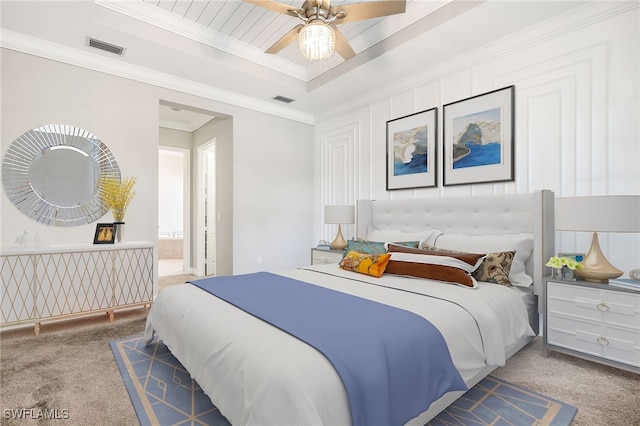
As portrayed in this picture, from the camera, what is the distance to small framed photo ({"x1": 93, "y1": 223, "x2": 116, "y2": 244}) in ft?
10.8

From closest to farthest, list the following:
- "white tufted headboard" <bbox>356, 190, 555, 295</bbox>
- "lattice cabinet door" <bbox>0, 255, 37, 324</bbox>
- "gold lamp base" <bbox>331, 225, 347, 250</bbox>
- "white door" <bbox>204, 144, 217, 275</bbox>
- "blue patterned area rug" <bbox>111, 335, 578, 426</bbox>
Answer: "blue patterned area rug" <bbox>111, 335, 578, 426</bbox> < "white tufted headboard" <bbox>356, 190, 555, 295</bbox> < "lattice cabinet door" <bbox>0, 255, 37, 324</bbox> < "gold lamp base" <bbox>331, 225, 347, 250</bbox> < "white door" <bbox>204, 144, 217, 275</bbox>

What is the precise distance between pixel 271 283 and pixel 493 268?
1739mm

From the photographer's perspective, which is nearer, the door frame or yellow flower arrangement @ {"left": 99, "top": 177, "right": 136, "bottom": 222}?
yellow flower arrangement @ {"left": 99, "top": 177, "right": 136, "bottom": 222}

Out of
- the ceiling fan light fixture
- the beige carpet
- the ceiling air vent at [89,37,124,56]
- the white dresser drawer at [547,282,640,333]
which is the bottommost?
the beige carpet

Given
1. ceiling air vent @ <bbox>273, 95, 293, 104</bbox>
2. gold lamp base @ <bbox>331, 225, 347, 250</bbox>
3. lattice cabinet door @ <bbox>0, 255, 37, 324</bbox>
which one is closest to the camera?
lattice cabinet door @ <bbox>0, 255, 37, 324</bbox>

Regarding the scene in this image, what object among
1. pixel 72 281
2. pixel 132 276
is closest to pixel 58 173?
pixel 72 281

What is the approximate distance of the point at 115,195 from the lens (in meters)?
3.36

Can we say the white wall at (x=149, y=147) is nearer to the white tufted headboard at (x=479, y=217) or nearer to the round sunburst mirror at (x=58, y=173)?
the round sunburst mirror at (x=58, y=173)

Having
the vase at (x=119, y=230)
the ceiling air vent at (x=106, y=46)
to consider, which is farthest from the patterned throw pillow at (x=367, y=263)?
the ceiling air vent at (x=106, y=46)

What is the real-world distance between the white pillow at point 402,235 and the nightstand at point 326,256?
44 centimetres

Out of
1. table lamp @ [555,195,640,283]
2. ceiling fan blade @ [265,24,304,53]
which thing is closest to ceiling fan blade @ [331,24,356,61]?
ceiling fan blade @ [265,24,304,53]

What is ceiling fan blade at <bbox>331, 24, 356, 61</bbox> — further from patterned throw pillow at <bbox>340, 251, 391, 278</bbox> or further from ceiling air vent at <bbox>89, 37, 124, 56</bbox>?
ceiling air vent at <bbox>89, 37, 124, 56</bbox>

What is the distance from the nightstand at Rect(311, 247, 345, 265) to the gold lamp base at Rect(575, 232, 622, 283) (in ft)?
7.77

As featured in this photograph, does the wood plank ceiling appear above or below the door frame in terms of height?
above
